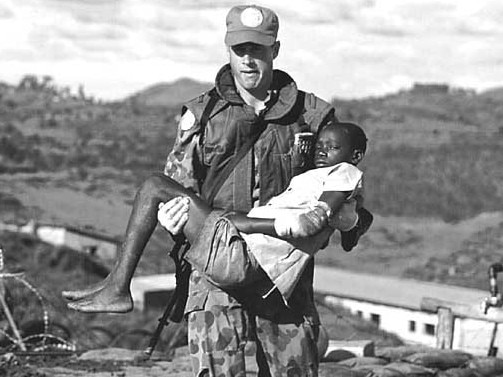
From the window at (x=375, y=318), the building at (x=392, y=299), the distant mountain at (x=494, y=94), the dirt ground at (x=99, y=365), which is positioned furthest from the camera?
the distant mountain at (x=494, y=94)

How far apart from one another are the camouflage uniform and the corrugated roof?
44.9 ft

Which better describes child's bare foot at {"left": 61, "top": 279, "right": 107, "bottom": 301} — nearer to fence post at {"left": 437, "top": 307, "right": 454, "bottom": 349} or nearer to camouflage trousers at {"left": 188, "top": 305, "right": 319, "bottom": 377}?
camouflage trousers at {"left": 188, "top": 305, "right": 319, "bottom": 377}

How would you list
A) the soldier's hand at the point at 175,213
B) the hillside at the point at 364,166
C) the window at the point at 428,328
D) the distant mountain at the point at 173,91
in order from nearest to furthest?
the soldier's hand at the point at 175,213, the window at the point at 428,328, the hillside at the point at 364,166, the distant mountain at the point at 173,91

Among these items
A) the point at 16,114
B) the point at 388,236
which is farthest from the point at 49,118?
the point at 388,236

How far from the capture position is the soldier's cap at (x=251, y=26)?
4.55m

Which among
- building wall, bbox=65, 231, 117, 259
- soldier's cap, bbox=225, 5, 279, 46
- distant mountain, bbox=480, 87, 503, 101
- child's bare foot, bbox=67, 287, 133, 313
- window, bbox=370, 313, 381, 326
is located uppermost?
distant mountain, bbox=480, 87, 503, 101

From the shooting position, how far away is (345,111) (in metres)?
48.8

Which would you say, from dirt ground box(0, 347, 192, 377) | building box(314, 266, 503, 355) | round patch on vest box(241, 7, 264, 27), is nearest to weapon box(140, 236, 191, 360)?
round patch on vest box(241, 7, 264, 27)

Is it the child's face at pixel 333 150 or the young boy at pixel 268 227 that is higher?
the child's face at pixel 333 150

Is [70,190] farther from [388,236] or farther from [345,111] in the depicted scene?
[345,111]

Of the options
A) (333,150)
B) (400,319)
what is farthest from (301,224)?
(400,319)

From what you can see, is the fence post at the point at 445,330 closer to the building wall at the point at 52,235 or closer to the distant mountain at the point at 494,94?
the building wall at the point at 52,235

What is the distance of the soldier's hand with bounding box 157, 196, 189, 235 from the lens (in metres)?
4.48

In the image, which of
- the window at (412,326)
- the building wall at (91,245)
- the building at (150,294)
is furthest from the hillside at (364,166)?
the window at (412,326)
